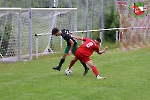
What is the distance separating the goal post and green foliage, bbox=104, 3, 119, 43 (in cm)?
475

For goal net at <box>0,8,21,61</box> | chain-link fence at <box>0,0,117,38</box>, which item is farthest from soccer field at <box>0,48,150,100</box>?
chain-link fence at <box>0,0,117,38</box>

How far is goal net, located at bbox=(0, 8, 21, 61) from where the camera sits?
17344 mm

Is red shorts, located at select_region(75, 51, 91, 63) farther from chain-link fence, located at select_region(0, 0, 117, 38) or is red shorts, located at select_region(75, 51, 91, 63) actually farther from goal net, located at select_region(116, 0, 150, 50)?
goal net, located at select_region(116, 0, 150, 50)

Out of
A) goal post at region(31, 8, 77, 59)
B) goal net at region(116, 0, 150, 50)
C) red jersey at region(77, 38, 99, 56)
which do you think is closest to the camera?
red jersey at region(77, 38, 99, 56)

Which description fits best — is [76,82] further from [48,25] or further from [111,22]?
[111,22]

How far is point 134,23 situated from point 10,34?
7.11 meters

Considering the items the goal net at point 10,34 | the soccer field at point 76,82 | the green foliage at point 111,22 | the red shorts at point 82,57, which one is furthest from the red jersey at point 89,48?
the green foliage at point 111,22

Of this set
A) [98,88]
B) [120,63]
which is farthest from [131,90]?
[120,63]

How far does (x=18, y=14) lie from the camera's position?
1736cm

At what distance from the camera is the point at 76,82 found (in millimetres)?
11641

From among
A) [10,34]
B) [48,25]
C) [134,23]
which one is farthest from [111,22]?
[10,34]

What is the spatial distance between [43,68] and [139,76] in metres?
3.63

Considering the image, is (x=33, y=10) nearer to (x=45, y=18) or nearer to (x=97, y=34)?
(x=45, y=18)

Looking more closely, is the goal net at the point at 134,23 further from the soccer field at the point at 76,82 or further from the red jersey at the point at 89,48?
the red jersey at the point at 89,48
